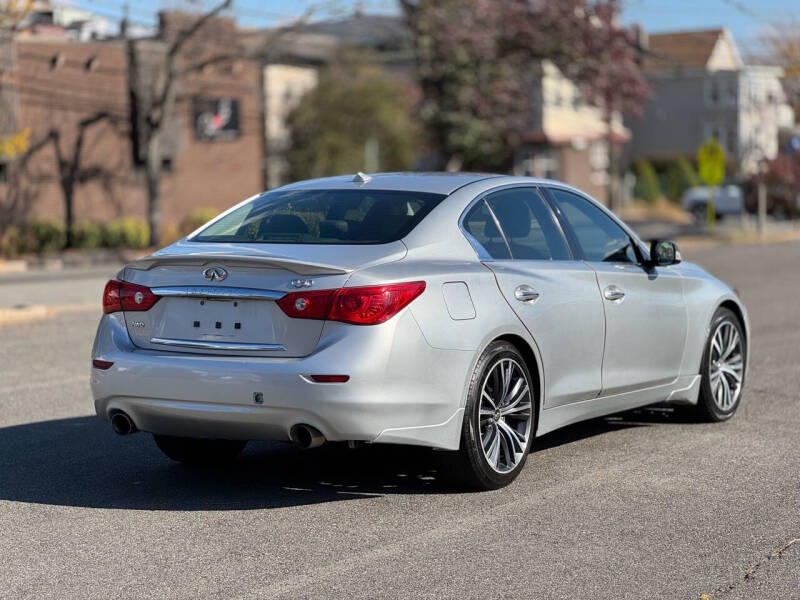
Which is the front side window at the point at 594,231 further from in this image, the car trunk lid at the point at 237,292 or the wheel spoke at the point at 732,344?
the car trunk lid at the point at 237,292

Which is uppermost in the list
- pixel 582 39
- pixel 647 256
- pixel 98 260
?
pixel 582 39

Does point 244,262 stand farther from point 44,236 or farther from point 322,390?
point 44,236

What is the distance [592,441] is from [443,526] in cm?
234

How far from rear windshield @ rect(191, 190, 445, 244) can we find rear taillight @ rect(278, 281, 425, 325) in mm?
516

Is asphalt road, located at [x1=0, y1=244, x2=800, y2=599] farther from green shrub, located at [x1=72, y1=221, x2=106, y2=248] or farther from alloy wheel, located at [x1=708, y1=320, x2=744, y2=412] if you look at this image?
green shrub, located at [x1=72, y1=221, x2=106, y2=248]

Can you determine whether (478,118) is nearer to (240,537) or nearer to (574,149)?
(574,149)

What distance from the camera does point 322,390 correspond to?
6.04 meters

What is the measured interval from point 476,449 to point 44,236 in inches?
1171

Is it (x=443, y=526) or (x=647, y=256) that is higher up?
(x=647, y=256)

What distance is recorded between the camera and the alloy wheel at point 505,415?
6684mm

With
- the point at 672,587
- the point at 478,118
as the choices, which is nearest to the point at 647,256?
the point at 672,587

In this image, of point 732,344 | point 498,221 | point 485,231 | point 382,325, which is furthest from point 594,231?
point 382,325

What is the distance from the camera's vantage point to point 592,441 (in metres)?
8.15

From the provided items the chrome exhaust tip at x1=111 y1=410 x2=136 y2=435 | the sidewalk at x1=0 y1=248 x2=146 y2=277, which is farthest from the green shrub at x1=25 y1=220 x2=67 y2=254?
the chrome exhaust tip at x1=111 y1=410 x2=136 y2=435
